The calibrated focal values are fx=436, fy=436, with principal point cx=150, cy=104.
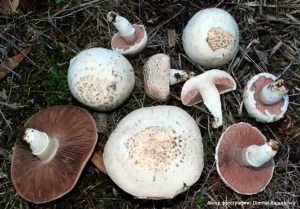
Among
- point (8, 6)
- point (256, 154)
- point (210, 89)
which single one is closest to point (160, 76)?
point (210, 89)

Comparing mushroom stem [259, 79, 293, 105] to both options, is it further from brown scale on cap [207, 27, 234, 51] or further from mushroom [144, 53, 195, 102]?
mushroom [144, 53, 195, 102]


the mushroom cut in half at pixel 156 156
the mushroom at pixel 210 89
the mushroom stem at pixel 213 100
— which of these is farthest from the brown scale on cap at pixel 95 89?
the mushroom stem at pixel 213 100

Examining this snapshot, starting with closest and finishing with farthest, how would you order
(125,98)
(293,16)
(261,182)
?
(261,182), (125,98), (293,16)

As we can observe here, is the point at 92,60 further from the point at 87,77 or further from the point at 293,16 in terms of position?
the point at 293,16

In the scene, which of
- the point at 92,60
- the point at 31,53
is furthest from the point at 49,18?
the point at 92,60

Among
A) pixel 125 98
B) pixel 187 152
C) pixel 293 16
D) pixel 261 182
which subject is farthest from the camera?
pixel 293 16
